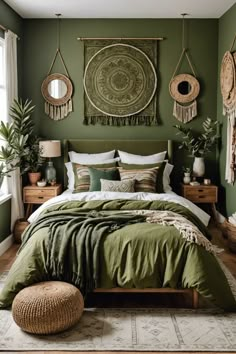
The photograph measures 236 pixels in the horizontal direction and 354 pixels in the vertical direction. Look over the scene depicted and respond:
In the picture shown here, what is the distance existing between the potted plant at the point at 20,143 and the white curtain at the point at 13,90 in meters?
0.12

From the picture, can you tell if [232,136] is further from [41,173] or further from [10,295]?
[10,295]

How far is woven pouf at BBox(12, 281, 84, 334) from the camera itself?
10.5ft

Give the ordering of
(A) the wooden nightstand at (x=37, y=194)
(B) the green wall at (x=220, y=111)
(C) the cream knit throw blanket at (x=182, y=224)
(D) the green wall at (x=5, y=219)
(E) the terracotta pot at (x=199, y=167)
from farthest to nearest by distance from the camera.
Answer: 1. (E) the terracotta pot at (x=199, y=167)
2. (A) the wooden nightstand at (x=37, y=194)
3. (B) the green wall at (x=220, y=111)
4. (D) the green wall at (x=5, y=219)
5. (C) the cream knit throw blanket at (x=182, y=224)

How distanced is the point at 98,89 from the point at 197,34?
1.58 meters

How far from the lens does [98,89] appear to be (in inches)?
258

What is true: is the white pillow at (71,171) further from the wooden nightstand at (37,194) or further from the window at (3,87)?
the window at (3,87)

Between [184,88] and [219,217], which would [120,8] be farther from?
[219,217]

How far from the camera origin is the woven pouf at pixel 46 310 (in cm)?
320

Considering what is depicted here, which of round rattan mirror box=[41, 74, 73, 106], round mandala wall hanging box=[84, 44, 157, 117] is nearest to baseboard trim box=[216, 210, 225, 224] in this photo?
round mandala wall hanging box=[84, 44, 157, 117]

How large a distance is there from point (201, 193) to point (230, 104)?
1.25 metres

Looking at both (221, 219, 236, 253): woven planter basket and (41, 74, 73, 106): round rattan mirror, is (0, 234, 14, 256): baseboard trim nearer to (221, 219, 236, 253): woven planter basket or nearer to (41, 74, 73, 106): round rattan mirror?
(41, 74, 73, 106): round rattan mirror

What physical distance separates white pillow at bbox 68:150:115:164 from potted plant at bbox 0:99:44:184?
1.48ft

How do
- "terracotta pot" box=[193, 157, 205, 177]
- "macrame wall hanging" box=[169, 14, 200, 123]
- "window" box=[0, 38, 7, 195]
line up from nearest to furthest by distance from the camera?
"window" box=[0, 38, 7, 195] → "terracotta pot" box=[193, 157, 205, 177] → "macrame wall hanging" box=[169, 14, 200, 123]

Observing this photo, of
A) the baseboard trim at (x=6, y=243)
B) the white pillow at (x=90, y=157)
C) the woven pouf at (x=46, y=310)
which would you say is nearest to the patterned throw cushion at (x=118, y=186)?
the white pillow at (x=90, y=157)
